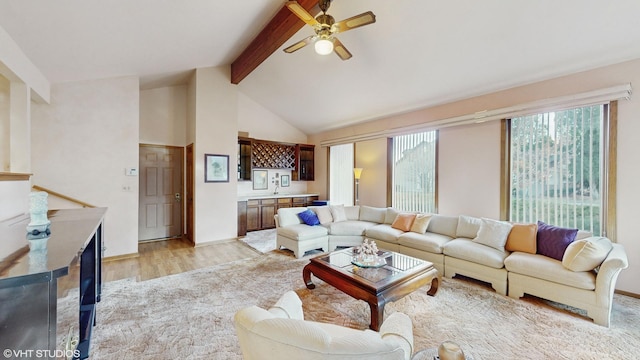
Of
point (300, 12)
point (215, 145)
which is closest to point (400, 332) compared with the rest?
point (300, 12)

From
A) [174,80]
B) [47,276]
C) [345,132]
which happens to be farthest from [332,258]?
[174,80]

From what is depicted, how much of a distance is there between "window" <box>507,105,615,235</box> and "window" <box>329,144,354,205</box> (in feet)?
11.1

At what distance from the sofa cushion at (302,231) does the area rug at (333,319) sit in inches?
36.0

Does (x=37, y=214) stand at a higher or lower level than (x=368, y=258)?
higher

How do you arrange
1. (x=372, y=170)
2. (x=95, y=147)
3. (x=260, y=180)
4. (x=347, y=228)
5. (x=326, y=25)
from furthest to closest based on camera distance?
(x=260, y=180) → (x=372, y=170) → (x=347, y=228) → (x=95, y=147) → (x=326, y=25)

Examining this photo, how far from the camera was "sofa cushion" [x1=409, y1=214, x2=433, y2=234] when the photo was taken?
4.07 m

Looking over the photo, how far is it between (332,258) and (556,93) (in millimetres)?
3601

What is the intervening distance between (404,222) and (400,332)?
10.6ft

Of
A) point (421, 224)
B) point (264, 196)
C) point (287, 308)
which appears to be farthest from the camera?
point (264, 196)

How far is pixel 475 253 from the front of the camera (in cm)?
318

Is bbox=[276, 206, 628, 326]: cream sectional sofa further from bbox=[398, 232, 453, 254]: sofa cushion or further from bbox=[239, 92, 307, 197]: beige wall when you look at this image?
bbox=[239, 92, 307, 197]: beige wall

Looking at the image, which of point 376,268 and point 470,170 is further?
point 470,170

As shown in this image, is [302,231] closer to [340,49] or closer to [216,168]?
[216,168]

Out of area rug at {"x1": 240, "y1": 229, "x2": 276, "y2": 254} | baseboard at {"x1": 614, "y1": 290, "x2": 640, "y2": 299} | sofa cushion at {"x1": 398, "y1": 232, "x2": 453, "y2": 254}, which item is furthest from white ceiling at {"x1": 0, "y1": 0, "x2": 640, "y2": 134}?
area rug at {"x1": 240, "y1": 229, "x2": 276, "y2": 254}
